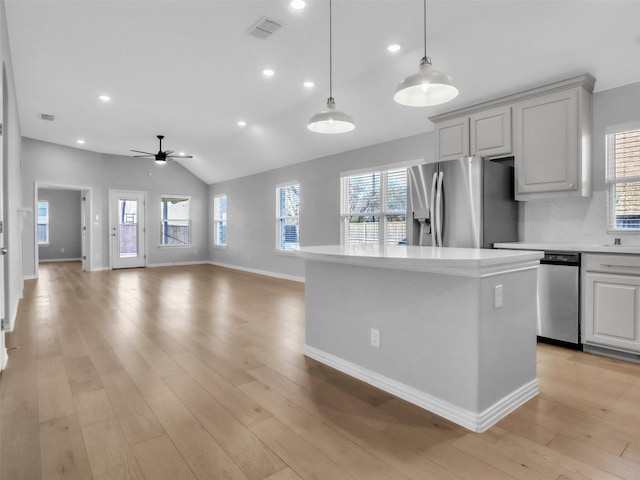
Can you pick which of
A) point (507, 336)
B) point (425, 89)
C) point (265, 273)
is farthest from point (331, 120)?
point (265, 273)

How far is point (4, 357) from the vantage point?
2758 millimetres

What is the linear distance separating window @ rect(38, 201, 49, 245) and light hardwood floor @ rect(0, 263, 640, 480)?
9478 millimetres

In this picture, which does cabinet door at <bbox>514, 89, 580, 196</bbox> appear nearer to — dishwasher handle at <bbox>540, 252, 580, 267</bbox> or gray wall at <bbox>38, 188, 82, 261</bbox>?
dishwasher handle at <bbox>540, 252, 580, 267</bbox>

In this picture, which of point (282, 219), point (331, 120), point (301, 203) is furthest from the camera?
point (282, 219)

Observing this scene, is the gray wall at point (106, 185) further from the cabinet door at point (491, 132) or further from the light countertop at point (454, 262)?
the cabinet door at point (491, 132)

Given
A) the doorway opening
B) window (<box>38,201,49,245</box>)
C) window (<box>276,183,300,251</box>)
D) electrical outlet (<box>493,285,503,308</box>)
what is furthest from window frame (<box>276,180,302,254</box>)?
window (<box>38,201,49,245</box>)

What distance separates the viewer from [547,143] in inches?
140

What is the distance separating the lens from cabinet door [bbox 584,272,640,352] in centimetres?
288

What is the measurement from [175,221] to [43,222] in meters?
4.56

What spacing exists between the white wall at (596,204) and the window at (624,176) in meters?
0.06

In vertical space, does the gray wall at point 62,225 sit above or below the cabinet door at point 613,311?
above

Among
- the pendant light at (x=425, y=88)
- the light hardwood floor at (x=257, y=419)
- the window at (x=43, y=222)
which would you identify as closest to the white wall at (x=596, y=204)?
the light hardwood floor at (x=257, y=419)

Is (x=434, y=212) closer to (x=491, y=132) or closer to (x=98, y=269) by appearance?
(x=491, y=132)

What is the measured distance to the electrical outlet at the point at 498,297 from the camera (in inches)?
78.1
